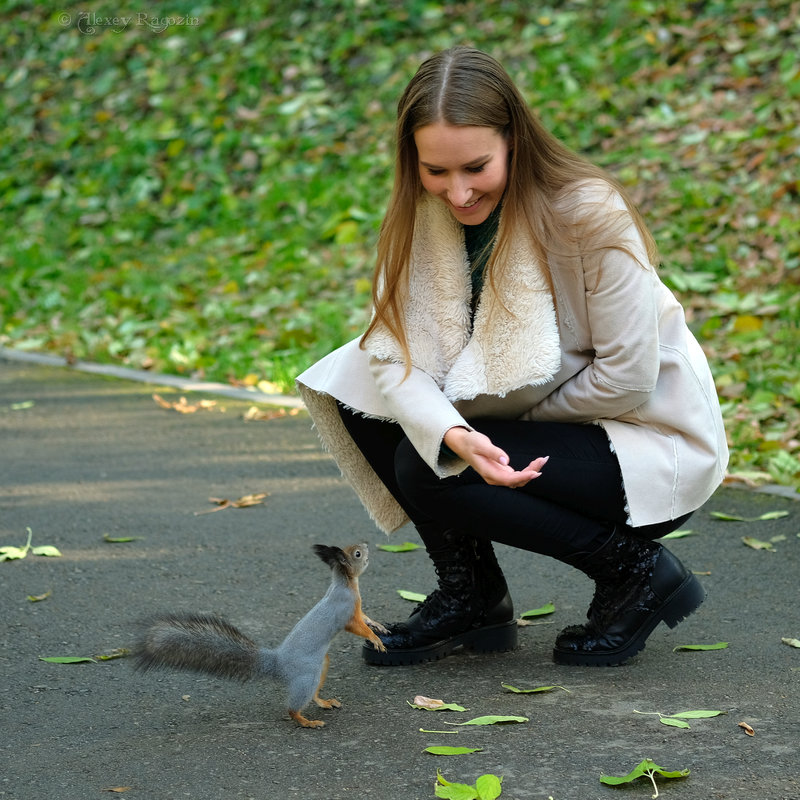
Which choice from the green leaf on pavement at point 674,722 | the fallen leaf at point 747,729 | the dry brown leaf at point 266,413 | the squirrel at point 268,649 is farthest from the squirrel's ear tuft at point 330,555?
the dry brown leaf at point 266,413

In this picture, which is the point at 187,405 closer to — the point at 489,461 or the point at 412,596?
the point at 412,596

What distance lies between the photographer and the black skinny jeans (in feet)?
8.93

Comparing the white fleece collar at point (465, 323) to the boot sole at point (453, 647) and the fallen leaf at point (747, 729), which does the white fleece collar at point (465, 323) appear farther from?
the fallen leaf at point (747, 729)

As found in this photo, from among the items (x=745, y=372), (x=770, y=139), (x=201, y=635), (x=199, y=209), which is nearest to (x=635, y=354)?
(x=201, y=635)

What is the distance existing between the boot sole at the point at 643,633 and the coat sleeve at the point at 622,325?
A: 19.4 inches

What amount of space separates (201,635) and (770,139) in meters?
5.79

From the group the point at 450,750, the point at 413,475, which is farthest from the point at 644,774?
the point at 413,475

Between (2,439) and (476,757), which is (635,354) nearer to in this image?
(476,757)

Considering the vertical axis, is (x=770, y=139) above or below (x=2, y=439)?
above

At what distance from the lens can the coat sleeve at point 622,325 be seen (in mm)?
2631

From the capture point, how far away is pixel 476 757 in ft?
7.68

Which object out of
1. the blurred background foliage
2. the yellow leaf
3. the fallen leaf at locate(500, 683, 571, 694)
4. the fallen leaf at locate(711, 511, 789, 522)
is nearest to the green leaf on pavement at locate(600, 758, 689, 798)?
the fallen leaf at locate(500, 683, 571, 694)

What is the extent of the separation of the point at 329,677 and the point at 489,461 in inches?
28.5

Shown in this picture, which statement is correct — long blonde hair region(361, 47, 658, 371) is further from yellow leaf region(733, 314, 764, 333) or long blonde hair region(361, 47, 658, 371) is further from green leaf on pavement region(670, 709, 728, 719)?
yellow leaf region(733, 314, 764, 333)
